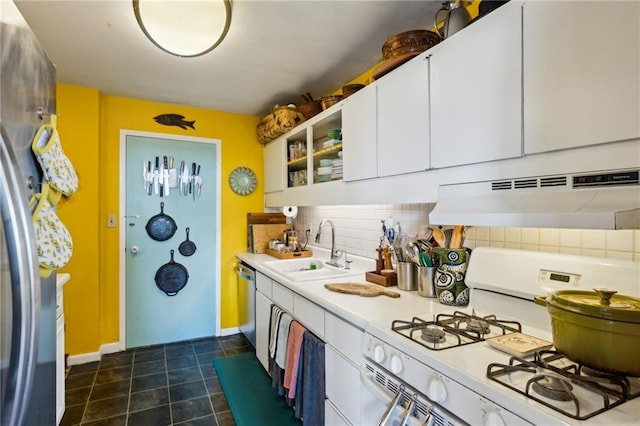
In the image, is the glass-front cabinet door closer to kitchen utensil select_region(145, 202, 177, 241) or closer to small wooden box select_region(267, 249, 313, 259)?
small wooden box select_region(267, 249, 313, 259)

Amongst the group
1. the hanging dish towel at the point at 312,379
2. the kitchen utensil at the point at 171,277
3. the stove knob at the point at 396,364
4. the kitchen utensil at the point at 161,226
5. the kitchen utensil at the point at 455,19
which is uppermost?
the kitchen utensil at the point at 455,19

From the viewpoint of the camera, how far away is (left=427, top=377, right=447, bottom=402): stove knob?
36.8 inches

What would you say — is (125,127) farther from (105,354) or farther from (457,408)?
(457,408)

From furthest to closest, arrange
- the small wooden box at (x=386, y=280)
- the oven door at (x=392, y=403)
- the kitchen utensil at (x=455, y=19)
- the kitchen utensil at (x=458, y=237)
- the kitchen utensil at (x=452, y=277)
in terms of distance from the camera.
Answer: the small wooden box at (x=386, y=280) < the kitchen utensil at (x=458, y=237) < the kitchen utensil at (x=452, y=277) < the kitchen utensil at (x=455, y=19) < the oven door at (x=392, y=403)

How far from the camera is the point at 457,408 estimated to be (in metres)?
0.90

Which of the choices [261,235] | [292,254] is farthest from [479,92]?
[261,235]

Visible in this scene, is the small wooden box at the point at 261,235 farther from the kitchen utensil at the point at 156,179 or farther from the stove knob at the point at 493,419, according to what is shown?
the stove knob at the point at 493,419

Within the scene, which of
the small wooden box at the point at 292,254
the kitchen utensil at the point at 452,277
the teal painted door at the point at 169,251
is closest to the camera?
the kitchen utensil at the point at 452,277

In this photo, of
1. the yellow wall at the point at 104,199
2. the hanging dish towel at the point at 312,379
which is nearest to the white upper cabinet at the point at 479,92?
the hanging dish towel at the point at 312,379

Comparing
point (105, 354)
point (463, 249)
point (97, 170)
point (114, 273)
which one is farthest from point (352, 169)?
point (105, 354)

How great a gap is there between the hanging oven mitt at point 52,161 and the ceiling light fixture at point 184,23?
0.76 meters

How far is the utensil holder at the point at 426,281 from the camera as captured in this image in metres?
1.66

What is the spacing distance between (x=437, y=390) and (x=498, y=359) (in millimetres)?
214

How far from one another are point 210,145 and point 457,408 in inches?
127
